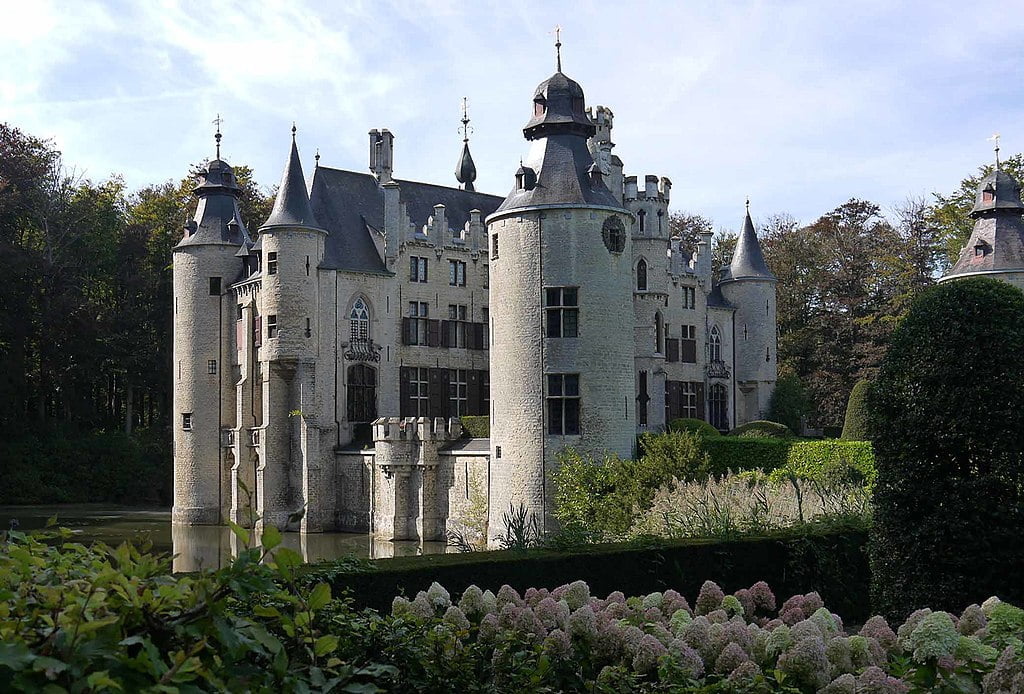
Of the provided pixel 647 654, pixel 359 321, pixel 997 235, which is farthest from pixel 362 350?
pixel 647 654

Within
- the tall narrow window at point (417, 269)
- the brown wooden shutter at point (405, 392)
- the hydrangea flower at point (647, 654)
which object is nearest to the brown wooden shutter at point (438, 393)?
the brown wooden shutter at point (405, 392)

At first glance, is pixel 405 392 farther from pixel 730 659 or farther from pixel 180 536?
pixel 730 659

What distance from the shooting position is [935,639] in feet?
19.1

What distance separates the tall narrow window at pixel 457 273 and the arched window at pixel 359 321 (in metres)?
3.23

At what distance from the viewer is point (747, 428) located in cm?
3450

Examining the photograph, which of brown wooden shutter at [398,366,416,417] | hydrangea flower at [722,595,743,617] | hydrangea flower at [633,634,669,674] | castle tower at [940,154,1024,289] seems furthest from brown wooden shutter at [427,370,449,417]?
hydrangea flower at [633,634,669,674]

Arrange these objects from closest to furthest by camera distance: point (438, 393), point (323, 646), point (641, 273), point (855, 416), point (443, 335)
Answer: point (323, 646), point (855, 416), point (641, 273), point (438, 393), point (443, 335)

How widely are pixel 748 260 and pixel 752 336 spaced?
2.67 m

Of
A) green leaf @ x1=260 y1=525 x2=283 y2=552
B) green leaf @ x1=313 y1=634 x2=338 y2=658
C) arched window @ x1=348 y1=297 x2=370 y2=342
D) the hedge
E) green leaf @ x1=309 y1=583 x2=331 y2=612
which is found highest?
arched window @ x1=348 y1=297 x2=370 y2=342

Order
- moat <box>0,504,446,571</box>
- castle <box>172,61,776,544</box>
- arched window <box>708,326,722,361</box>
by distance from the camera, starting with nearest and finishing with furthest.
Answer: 1. castle <box>172,61,776,544</box>
2. moat <box>0,504,446,571</box>
3. arched window <box>708,326,722,361</box>

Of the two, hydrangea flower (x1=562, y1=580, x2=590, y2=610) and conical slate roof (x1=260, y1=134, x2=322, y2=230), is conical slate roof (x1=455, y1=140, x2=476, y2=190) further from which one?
hydrangea flower (x1=562, y1=580, x2=590, y2=610)

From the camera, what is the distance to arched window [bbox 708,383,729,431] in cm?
3947

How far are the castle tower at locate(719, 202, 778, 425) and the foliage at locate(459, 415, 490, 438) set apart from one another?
11948 millimetres

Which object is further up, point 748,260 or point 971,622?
point 748,260
